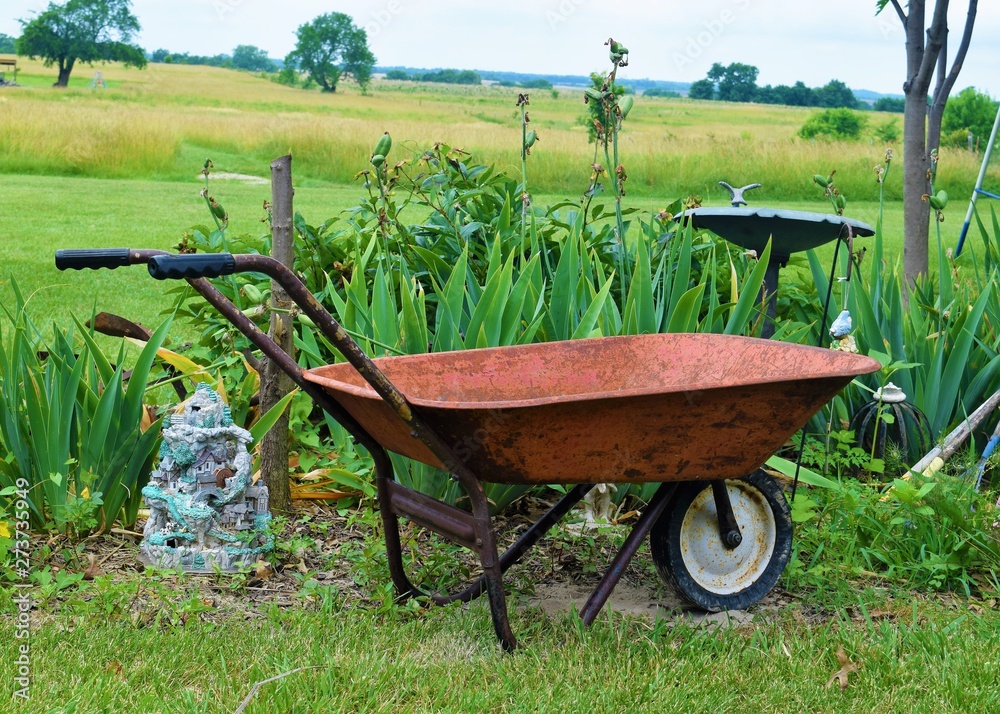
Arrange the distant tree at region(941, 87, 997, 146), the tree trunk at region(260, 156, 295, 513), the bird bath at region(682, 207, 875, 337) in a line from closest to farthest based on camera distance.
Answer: the tree trunk at region(260, 156, 295, 513) < the bird bath at region(682, 207, 875, 337) < the distant tree at region(941, 87, 997, 146)

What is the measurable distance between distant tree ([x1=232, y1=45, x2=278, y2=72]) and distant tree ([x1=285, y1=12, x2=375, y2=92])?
2546 centimetres

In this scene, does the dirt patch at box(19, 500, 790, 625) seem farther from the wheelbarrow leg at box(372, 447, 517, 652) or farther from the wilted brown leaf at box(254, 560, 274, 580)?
the wheelbarrow leg at box(372, 447, 517, 652)

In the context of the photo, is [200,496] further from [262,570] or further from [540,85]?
[540,85]

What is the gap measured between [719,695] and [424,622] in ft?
2.22

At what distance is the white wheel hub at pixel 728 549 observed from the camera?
2273 millimetres

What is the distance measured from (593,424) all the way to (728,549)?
0.61 meters

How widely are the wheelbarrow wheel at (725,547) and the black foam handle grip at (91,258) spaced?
1294 mm

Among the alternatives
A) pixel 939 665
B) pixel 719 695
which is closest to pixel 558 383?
pixel 719 695

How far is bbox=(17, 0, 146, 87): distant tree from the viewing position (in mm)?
47719

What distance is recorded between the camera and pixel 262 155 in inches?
654

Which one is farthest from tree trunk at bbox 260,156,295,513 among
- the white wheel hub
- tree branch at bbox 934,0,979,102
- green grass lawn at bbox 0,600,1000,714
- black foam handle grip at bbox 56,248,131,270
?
tree branch at bbox 934,0,979,102

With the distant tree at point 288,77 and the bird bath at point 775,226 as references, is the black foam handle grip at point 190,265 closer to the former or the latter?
the bird bath at point 775,226

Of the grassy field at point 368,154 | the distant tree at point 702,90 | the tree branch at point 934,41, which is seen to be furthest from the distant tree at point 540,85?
the tree branch at point 934,41

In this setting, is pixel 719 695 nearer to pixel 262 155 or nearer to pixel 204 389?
pixel 204 389
